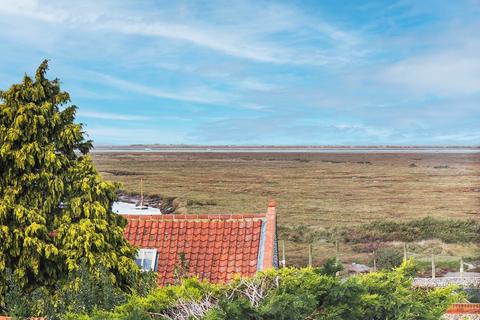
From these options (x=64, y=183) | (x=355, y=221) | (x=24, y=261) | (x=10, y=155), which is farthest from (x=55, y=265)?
(x=355, y=221)

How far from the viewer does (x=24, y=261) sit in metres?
5.73

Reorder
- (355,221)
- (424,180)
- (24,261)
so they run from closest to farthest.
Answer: (24,261)
(355,221)
(424,180)

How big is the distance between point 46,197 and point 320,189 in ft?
66.4

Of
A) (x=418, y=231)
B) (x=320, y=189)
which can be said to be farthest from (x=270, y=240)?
(x=320, y=189)

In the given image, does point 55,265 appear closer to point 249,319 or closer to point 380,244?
point 249,319

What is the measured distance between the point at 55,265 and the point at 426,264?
14.9 m

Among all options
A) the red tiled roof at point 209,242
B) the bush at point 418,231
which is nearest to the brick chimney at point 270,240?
the red tiled roof at point 209,242

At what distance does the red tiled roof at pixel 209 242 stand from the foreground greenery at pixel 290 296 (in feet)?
13.3

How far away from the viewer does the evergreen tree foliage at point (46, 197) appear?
567cm

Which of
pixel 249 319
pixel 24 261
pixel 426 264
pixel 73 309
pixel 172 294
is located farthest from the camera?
pixel 426 264

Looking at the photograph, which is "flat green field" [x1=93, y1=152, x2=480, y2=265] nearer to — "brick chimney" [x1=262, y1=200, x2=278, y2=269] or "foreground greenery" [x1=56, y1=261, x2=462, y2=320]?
"brick chimney" [x1=262, y1=200, x2=278, y2=269]

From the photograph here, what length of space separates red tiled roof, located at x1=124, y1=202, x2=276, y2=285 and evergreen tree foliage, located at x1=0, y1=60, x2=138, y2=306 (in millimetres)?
2448

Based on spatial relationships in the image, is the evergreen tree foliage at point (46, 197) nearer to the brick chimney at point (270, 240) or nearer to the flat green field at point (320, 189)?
the brick chimney at point (270, 240)

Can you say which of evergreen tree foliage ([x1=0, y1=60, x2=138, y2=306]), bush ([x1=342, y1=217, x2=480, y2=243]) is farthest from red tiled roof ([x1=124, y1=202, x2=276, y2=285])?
bush ([x1=342, y1=217, x2=480, y2=243])
